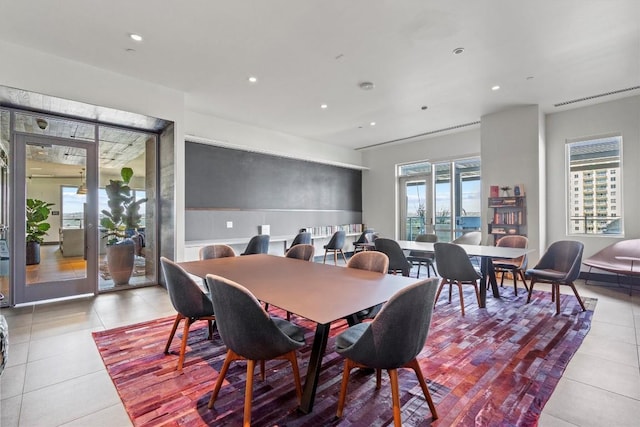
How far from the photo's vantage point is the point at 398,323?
62.8 inches

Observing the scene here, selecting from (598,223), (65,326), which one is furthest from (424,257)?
(65,326)

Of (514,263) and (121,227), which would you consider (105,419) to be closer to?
(121,227)

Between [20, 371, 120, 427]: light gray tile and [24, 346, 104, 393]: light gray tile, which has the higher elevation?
[24, 346, 104, 393]: light gray tile

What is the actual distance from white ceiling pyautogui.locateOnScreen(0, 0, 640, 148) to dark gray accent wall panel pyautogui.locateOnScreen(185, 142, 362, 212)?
1209mm

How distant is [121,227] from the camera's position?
514cm

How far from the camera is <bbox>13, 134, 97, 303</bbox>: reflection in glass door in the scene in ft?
13.3

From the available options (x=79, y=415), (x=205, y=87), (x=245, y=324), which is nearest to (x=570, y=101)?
(x=205, y=87)

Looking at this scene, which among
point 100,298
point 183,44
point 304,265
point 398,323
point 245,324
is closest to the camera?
point 398,323

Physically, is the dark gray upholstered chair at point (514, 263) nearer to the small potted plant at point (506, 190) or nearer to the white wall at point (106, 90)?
the small potted plant at point (506, 190)

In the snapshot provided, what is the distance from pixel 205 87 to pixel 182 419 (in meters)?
4.37

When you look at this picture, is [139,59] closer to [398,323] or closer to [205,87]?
[205,87]

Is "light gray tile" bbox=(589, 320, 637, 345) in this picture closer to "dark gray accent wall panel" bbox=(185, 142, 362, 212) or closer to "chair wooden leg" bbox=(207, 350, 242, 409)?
"chair wooden leg" bbox=(207, 350, 242, 409)

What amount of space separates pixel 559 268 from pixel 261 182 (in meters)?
5.59

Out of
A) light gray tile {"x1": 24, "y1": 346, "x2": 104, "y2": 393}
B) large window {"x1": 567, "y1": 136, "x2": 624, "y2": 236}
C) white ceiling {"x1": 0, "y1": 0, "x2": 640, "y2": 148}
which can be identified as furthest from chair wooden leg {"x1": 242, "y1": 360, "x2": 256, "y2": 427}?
large window {"x1": 567, "y1": 136, "x2": 624, "y2": 236}
